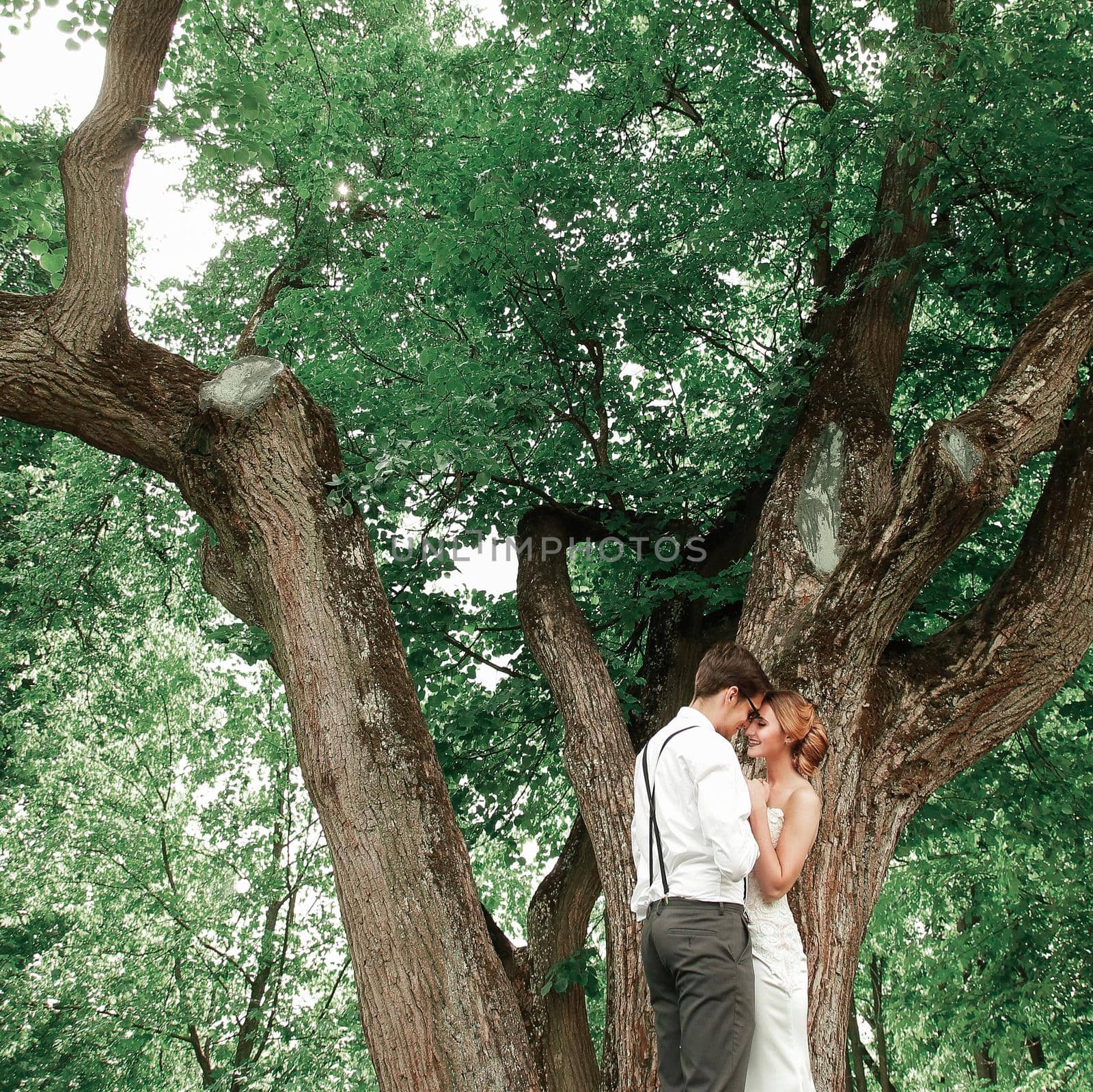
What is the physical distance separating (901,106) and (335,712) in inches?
192

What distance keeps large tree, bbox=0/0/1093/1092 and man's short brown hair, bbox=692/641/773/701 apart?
0.95 metres

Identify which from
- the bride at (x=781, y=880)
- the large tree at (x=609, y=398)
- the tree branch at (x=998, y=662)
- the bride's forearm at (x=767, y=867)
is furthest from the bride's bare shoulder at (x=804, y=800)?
the tree branch at (x=998, y=662)

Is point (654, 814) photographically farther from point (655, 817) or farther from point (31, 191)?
point (31, 191)

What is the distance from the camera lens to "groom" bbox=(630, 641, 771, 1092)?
2.23 m

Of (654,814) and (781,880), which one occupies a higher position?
(654,814)

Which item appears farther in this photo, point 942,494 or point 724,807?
point 942,494

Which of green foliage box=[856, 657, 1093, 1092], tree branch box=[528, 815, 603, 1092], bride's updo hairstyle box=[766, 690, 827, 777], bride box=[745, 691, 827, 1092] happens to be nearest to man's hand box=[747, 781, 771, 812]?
bride box=[745, 691, 827, 1092]

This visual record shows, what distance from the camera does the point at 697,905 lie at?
7.72 ft

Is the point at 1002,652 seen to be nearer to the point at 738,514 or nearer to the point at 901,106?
the point at 738,514

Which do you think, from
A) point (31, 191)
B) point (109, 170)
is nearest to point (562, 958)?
point (109, 170)

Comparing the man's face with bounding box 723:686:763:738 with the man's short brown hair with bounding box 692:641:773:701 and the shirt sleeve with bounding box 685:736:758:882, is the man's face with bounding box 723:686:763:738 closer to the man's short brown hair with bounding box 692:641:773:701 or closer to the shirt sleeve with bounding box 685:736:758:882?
the man's short brown hair with bounding box 692:641:773:701

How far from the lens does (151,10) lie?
4438 mm

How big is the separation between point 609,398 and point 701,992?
4.91 m

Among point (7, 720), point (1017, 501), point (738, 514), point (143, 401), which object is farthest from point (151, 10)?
point (7, 720)
